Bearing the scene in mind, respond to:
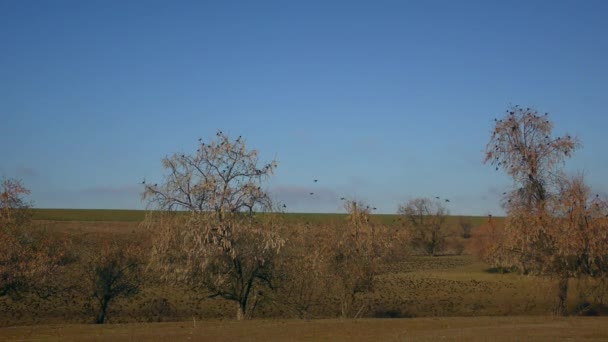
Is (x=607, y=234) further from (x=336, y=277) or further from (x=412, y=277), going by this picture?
(x=412, y=277)

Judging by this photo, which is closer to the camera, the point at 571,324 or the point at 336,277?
the point at 571,324

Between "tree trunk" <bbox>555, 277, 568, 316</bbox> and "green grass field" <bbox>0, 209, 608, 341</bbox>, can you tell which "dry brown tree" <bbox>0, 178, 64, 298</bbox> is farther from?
"tree trunk" <bbox>555, 277, 568, 316</bbox>

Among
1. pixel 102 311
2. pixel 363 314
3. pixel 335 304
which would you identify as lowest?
pixel 102 311

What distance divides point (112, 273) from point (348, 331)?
2154cm

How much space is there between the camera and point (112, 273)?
145ft

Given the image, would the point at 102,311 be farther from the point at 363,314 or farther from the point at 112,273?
the point at 363,314

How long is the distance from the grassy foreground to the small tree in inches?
497

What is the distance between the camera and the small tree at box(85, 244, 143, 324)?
144 ft

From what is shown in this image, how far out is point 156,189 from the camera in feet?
126

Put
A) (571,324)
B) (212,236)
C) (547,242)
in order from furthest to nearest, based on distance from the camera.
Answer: (547,242)
(212,236)
(571,324)

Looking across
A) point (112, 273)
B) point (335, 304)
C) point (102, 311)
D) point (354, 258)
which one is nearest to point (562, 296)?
point (354, 258)

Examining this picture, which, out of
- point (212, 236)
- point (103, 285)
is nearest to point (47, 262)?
point (103, 285)

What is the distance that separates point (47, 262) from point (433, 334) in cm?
→ 2363

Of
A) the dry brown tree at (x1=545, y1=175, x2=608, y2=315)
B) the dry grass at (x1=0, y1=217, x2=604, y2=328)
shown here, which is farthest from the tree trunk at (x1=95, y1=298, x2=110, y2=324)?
the dry brown tree at (x1=545, y1=175, x2=608, y2=315)
